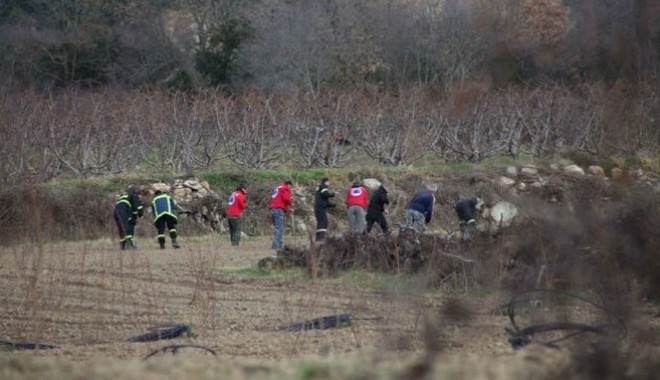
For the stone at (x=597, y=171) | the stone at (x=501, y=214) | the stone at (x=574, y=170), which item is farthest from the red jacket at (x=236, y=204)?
the stone at (x=597, y=171)

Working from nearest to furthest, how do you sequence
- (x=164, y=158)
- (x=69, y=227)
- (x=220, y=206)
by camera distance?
(x=69, y=227) < (x=220, y=206) < (x=164, y=158)

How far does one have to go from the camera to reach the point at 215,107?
3997 cm

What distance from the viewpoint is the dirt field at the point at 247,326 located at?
9016 mm

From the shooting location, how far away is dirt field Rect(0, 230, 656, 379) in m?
9.02

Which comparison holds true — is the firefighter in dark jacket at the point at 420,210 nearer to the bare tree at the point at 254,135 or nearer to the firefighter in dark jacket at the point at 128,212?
the firefighter in dark jacket at the point at 128,212

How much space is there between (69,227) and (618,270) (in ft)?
78.7

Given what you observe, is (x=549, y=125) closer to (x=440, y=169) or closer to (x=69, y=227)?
(x=440, y=169)

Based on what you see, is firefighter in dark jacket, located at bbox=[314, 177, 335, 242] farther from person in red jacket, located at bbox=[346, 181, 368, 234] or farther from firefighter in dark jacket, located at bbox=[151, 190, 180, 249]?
firefighter in dark jacket, located at bbox=[151, 190, 180, 249]

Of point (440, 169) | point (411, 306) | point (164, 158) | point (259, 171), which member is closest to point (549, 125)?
point (440, 169)

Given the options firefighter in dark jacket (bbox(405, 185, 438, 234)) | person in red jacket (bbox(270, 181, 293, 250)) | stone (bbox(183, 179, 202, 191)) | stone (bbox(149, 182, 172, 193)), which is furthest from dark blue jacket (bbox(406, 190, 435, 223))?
stone (bbox(183, 179, 202, 191))

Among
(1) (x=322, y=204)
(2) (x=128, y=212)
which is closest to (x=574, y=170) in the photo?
(1) (x=322, y=204)

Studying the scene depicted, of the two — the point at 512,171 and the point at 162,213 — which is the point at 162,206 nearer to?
the point at 162,213

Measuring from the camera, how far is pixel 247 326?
56.1 feet

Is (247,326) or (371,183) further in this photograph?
(371,183)
